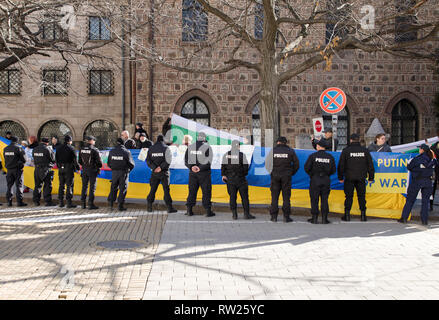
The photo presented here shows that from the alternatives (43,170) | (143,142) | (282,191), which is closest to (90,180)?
(43,170)

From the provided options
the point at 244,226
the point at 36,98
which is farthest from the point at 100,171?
the point at 36,98

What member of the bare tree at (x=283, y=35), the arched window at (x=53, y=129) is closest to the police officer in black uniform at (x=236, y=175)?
the bare tree at (x=283, y=35)

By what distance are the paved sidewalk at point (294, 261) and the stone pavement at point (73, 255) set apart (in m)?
0.37

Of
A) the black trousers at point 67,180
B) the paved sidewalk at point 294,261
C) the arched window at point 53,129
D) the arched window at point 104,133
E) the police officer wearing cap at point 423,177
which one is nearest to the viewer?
the paved sidewalk at point 294,261

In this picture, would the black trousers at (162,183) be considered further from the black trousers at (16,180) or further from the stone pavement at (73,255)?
the black trousers at (16,180)

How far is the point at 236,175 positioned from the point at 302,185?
5.93 feet

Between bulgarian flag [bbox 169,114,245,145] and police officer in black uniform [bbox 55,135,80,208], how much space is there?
4.53m

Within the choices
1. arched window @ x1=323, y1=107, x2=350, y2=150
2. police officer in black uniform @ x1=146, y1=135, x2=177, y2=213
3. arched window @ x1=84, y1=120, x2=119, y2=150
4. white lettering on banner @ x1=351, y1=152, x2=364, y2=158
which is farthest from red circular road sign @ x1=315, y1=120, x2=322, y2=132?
arched window @ x1=84, y1=120, x2=119, y2=150

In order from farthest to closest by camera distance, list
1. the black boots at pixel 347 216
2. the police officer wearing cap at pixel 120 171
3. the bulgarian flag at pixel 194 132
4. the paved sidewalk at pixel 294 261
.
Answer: the bulgarian flag at pixel 194 132, the police officer wearing cap at pixel 120 171, the black boots at pixel 347 216, the paved sidewalk at pixel 294 261

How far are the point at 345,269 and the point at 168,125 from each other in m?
14.7

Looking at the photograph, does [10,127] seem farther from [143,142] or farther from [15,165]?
[143,142]

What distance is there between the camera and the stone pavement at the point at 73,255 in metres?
5.87

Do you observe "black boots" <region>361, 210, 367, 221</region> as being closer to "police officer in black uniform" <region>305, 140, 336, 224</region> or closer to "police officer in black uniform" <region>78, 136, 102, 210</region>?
"police officer in black uniform" <region>305, 140, 336, 224</region>

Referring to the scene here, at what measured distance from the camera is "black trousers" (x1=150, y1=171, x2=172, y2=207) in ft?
40.2
